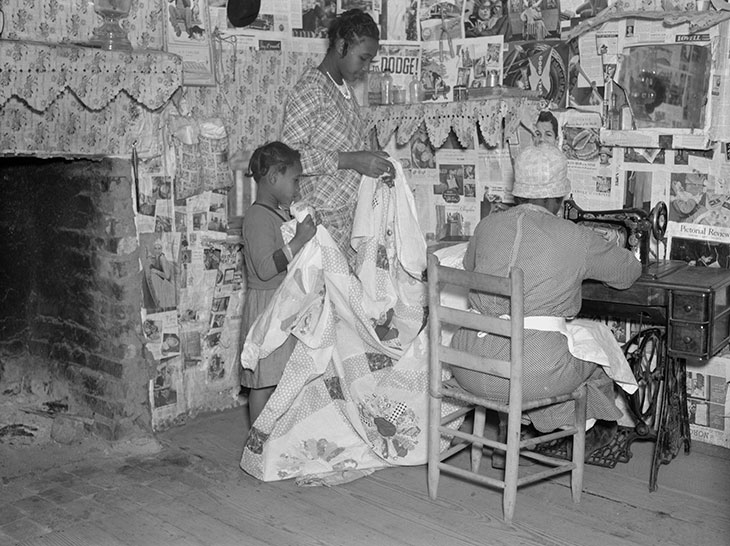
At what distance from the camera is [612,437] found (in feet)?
12.9

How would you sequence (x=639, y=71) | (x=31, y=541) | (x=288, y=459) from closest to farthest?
(x=31, y=541) < (x=288, y=459) < (x=639, y=71)

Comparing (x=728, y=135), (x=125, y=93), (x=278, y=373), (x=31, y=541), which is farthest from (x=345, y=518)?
Result: (x=728, y=135)

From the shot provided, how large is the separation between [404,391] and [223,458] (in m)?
0.85

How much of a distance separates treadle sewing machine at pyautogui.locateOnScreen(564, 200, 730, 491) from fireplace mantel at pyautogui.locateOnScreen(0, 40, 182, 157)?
1.83 metres

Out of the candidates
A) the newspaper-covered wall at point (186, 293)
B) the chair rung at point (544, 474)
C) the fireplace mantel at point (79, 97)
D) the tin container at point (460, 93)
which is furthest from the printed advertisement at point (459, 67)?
the chair rung at point (544, 474)

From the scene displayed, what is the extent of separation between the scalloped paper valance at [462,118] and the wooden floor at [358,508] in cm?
153

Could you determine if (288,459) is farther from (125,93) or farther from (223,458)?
(125,93)

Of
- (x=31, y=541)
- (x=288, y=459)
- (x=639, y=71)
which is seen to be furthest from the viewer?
(x=639, y=71)

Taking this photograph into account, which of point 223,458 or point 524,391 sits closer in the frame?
point 524,391

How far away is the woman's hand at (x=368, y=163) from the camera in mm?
3977

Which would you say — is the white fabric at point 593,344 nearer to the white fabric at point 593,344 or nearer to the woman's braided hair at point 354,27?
the white fabric at point 593,344

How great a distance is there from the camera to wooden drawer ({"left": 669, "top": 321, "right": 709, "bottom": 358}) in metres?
3.39

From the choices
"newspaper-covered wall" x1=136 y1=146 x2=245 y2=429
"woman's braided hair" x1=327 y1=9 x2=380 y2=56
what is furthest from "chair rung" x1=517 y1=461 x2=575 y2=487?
"woman's braided hair" x1=327 y1=9 x2=380 y2=56

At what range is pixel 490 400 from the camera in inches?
131
